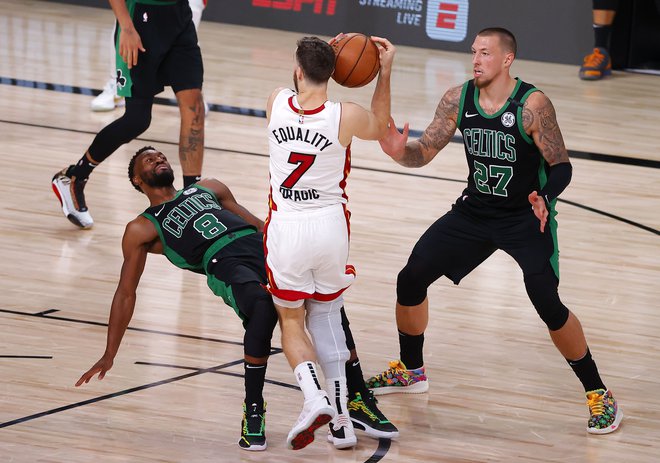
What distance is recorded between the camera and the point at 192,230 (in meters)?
4.42

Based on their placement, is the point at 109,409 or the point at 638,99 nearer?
the point at 109,409

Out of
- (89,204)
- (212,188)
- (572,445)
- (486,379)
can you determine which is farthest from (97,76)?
(572,445)

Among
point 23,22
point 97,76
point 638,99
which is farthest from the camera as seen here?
point 23,22

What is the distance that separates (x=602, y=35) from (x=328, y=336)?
30.3 ft

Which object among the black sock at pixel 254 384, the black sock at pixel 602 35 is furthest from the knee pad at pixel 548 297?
the black sock at pixel 602 35

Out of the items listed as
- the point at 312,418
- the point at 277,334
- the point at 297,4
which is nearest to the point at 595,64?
the point at 297,4

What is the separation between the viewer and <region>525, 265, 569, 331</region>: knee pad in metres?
4.19

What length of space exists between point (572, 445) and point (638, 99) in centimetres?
788

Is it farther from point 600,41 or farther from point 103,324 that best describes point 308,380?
point 600,41

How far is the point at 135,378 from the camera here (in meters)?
4.45

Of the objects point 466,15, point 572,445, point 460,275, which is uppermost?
point 466,15

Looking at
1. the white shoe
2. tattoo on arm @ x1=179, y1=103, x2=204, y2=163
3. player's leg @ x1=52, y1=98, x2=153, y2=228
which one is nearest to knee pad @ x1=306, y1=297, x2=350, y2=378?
tattoo on arm @ x1=179, y1=103, x2=204, y2=163

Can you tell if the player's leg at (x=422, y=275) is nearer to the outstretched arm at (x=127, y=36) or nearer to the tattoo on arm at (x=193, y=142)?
the tattoo on arm at (x=193, y=142)

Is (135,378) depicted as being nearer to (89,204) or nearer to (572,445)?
(572,445)
